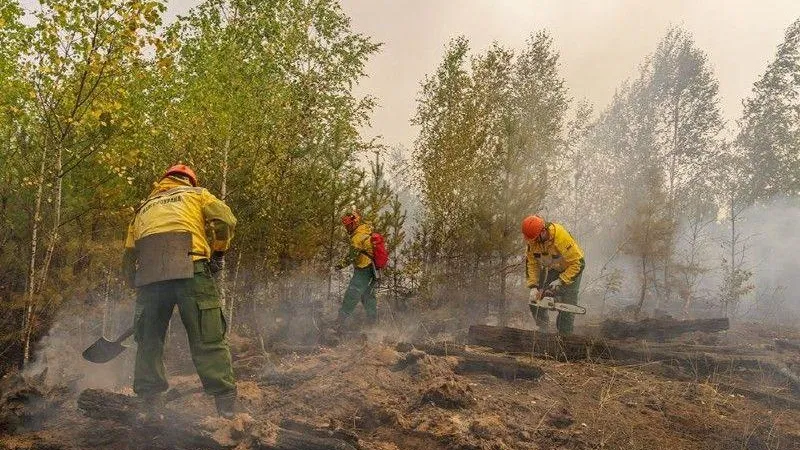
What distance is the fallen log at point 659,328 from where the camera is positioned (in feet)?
28.8

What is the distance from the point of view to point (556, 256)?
812 centimetres

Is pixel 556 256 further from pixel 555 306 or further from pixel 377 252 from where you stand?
pixel 377 252

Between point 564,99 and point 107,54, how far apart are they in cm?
1527

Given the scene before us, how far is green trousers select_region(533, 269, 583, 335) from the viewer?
7.80 metres

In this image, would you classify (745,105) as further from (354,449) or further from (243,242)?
(354,449)

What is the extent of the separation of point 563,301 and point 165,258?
226 inches

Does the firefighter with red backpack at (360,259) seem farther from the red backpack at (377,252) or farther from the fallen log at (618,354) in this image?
the fallen log at (618,354)

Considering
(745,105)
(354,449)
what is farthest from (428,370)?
(745,105)

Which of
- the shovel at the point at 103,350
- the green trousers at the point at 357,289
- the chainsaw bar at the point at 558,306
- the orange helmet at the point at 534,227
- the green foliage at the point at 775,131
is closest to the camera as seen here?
the shovel at the point at 103,350

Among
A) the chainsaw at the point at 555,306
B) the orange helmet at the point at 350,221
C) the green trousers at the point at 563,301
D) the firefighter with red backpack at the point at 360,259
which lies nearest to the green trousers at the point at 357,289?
the firefighter with red backpack at the point at 360,259

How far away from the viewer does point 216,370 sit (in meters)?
4.00

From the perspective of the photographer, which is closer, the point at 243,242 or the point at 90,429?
the point at 90,429

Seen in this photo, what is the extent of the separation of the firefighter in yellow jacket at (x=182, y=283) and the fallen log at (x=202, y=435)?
285mm

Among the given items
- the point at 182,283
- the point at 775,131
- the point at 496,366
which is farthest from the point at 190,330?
the point at 775,131
